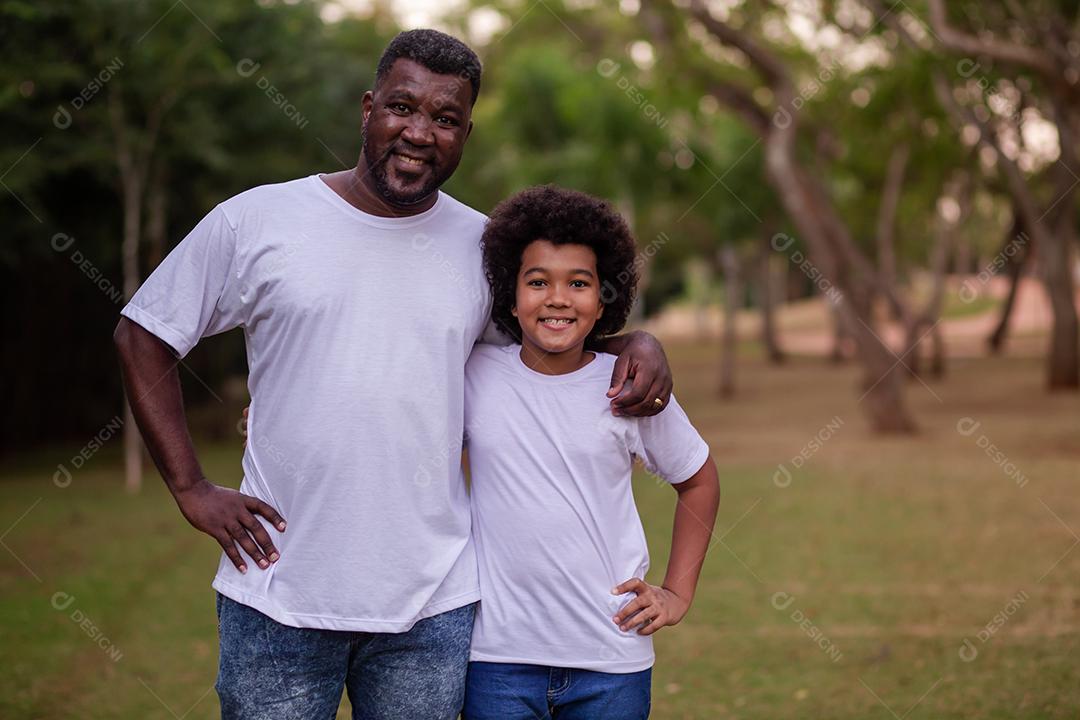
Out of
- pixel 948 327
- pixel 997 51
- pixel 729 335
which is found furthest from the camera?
pixel 948 327

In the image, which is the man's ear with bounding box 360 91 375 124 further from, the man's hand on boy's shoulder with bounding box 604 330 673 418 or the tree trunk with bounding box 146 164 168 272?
the tree trunk with bounding box 146 164 168 272

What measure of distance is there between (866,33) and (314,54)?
24.7 feet

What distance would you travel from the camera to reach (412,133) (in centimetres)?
280

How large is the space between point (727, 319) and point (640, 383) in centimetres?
2276

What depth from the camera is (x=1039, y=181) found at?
1019 inches

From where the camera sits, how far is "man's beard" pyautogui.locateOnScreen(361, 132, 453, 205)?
279cm

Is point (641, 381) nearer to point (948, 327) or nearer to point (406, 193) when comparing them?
point (406, 193)

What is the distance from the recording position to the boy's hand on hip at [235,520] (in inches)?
108

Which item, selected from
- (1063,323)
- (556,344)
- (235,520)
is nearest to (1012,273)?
(1063,323)

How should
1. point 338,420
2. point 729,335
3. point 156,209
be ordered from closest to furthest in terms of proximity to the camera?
point 338,420, point 156,209, point 729,335

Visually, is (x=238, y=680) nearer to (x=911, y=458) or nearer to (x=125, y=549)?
(x=125, y=549)

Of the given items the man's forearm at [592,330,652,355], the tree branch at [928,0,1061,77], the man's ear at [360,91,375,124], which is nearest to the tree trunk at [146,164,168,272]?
the tree branch at [928,0,1061,77]

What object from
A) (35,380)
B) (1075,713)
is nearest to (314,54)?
(35,380)

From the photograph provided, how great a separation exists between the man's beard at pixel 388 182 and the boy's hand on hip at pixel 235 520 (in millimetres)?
751
